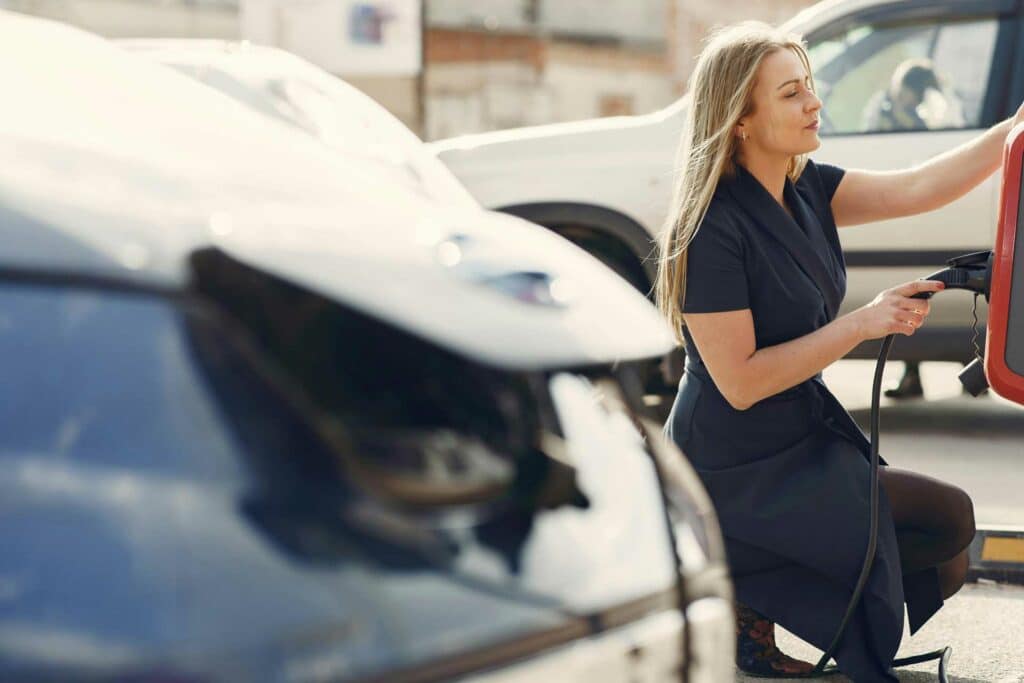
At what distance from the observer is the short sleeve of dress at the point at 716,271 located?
3.12 meters

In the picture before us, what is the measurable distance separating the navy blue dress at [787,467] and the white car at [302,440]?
5.53ft

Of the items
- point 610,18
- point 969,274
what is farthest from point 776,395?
point 610,18

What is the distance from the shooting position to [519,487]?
1282mm

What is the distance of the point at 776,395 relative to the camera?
3178 millimetres

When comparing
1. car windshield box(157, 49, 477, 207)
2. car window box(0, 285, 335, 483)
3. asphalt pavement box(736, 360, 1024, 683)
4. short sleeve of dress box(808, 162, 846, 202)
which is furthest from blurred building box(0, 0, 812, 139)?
car window box(0, 285, 335, 483)

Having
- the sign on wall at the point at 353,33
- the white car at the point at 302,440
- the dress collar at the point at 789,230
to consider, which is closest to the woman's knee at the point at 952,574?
the dress collar at the point at 789,230

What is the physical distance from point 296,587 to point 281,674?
66mm

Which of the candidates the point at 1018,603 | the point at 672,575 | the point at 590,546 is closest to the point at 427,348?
the point at 590,546

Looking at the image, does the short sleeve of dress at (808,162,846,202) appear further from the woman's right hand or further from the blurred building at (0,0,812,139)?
the blurred building at (0,0,812,139)

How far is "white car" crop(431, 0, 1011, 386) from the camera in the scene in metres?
6.11

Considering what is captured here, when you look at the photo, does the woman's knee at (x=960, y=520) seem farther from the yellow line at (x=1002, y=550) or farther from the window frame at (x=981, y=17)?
the window frame at (x=981, y=17)

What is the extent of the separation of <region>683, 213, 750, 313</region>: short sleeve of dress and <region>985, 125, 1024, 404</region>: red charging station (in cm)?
61

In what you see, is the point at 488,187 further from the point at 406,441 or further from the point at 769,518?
the point at 406,441

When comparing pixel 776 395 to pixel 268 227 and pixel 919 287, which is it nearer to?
pixel 919 287
